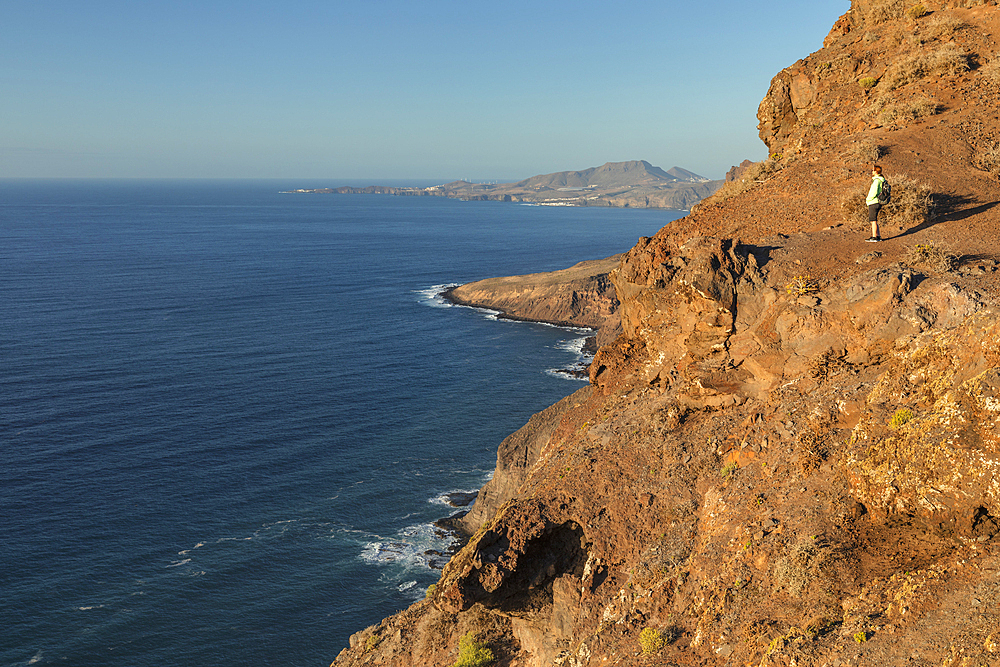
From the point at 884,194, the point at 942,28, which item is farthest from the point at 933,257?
the point at 942,28

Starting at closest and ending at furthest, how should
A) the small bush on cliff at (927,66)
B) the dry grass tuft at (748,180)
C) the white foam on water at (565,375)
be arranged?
the small bush on cliff at (927,66) → the dry grass tuft at (748,180) → the white foam on water at (565,375)

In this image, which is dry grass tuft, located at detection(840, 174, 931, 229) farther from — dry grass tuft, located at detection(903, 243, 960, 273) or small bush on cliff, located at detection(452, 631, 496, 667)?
small bush on cliff, located at detection(452, 631, 496, 667)

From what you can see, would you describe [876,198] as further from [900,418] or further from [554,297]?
[554,297]

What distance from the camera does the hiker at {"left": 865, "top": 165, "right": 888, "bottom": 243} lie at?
2111 cm

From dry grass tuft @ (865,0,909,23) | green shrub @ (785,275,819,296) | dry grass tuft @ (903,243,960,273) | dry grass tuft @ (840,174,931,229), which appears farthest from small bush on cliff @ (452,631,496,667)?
dry grass tuft @ (865,0,909,23)

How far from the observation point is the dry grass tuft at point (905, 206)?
22891mm

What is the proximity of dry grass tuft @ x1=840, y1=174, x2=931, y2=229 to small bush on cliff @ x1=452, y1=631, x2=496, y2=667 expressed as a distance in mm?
21030

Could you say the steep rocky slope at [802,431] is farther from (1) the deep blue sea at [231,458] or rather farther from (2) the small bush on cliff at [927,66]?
(1) the deep blue sea at [231,458]

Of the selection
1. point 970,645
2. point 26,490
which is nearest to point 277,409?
point 26,490

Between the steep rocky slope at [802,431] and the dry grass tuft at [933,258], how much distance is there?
0.24 feet

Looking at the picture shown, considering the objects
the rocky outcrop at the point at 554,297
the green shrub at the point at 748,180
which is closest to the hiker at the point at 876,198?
the green shrub at the point at 748,180

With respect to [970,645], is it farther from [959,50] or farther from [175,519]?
[175,519]

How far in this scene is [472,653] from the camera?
2447 centimetres

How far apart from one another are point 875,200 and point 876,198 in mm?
68
